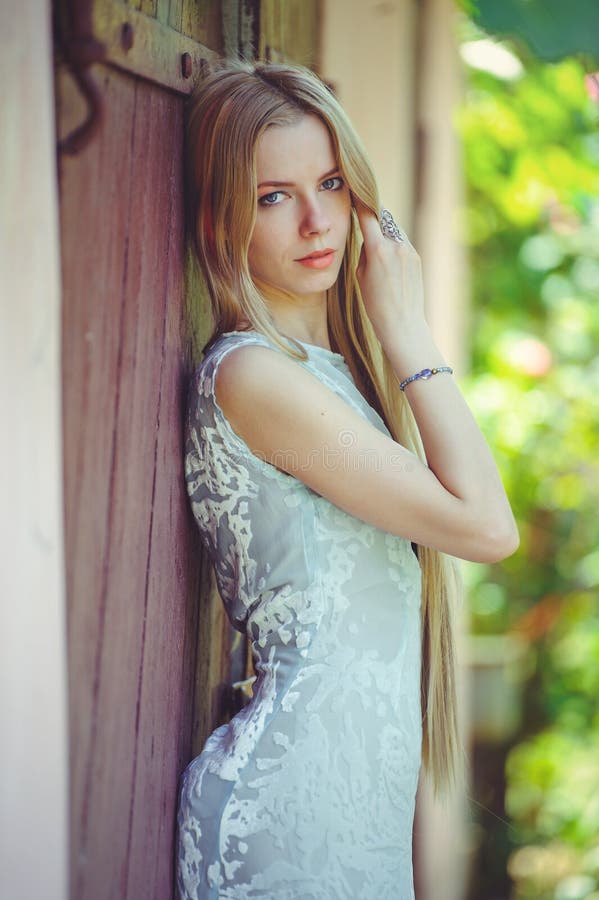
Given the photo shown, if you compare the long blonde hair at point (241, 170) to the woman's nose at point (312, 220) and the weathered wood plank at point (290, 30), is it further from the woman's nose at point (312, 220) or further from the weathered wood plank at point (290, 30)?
the weathered wood plank at point (290, 30)

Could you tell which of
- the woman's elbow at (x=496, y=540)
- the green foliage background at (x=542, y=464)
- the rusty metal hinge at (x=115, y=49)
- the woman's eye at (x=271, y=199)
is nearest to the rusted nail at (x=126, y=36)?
the rusty metal hinge at (x=115, y=49)

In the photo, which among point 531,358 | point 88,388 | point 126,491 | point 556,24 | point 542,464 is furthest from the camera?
point 542,464

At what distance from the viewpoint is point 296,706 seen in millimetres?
1537

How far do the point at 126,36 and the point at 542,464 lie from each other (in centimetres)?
357

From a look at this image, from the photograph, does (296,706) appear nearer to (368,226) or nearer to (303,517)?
(303,517)

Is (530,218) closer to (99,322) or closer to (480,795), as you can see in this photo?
(480,795)

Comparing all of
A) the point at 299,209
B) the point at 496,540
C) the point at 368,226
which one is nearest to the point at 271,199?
the point at 299,209

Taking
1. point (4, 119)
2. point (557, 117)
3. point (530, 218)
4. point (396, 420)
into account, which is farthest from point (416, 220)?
point (4, 119)

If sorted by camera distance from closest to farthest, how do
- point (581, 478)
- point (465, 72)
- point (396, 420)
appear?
1. point (396, 420)
2. point (465, 72)
3. point (581, 478)

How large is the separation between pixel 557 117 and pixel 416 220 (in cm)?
65

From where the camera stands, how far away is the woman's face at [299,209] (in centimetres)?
159

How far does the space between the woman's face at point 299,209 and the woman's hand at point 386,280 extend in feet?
0.21

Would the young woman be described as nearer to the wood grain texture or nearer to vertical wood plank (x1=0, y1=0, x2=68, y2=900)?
the wood grain texture

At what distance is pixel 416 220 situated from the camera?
3264 millimetres
